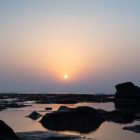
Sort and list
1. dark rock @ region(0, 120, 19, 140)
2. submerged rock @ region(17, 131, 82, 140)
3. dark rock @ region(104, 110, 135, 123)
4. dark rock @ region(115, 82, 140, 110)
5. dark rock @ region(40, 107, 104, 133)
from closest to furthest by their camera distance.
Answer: dark rock @ region(0, 120, 19, 140) < submerged rock @ region(17, 131, 82, 140) < dark rock @ region(40, 107, 104, 133) < dark rock @ region(104, 110, 135, 123) < dark rock @ region(115, 82, 140, 110)

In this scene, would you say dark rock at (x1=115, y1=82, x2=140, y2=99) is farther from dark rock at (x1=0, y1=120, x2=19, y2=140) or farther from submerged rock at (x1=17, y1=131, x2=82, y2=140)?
dark rock at (x1=0, y1=120, x2=19, y2=140)

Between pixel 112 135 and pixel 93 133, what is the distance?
8.34 ft

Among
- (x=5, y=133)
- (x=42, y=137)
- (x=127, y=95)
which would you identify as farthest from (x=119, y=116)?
(x=127, y=95)

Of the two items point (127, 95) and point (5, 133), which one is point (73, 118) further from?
point (127, 95)

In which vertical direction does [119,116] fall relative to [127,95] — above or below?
below

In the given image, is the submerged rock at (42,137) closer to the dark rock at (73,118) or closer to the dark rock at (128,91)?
the dark rock at (73,118)

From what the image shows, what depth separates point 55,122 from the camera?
4762 centimetres

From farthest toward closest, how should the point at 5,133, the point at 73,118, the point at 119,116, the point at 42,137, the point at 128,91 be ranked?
the point at 128,91 → the point at 119,116 → the point at 73,118 → the point at 42,137 → the point at 5,133

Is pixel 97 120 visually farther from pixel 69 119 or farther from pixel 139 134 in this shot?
pixel 139 134

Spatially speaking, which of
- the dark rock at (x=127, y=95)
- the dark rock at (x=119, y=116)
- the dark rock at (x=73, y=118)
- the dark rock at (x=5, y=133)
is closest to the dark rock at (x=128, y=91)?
the dark rock at (x=127, y=95)

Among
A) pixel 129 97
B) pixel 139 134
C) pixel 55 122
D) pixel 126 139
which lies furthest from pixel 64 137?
pixel 129 97

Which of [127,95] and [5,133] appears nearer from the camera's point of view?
[5,133]

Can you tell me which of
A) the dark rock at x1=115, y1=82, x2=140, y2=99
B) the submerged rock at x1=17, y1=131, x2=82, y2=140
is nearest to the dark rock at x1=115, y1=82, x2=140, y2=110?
the dark rock at x1=115, y1=82, x2=140, y2=99

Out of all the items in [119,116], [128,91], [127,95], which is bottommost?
[119,116]
